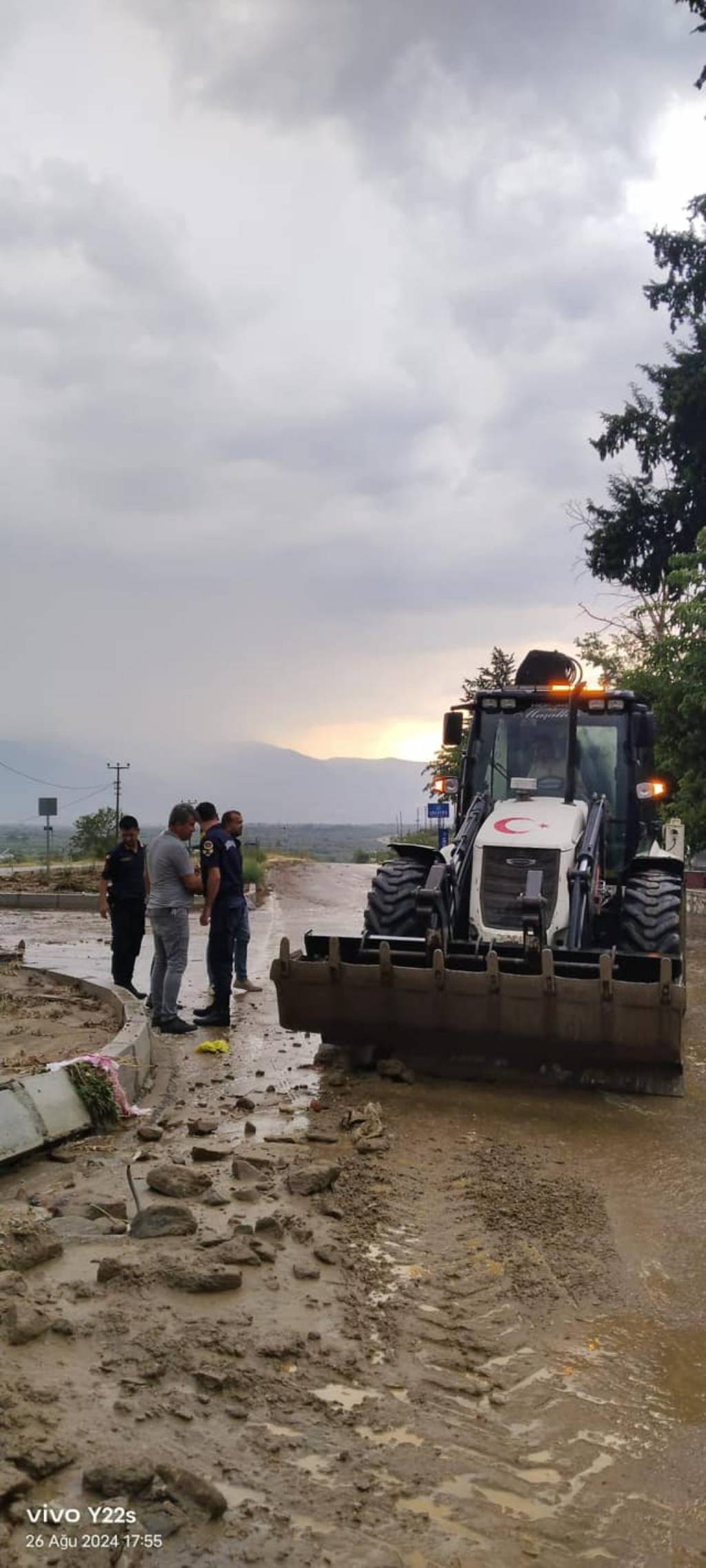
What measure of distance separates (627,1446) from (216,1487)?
3.86 ft

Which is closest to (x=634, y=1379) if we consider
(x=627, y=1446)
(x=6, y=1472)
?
(x=627, y=1446)

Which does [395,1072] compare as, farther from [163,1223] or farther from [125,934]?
[125,934]

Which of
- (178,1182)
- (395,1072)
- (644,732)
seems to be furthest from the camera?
(644,732)

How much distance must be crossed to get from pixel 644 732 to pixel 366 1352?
6028 mm

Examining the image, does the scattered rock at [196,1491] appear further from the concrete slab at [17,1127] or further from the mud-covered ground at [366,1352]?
the concrete slab at [17,1127]

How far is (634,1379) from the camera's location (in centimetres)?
367

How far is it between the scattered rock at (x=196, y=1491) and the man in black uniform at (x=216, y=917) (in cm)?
661

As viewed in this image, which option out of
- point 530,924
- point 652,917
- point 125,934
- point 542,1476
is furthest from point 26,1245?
point 125,934

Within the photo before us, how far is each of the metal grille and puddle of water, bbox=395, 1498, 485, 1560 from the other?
5.23m

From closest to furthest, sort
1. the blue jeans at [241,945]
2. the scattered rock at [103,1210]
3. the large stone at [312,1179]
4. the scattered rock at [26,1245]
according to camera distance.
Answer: the scattered rock at [26,1245], the scattered rock at [103,1210], the large stone at [312,1179], the blue jeans at [241,945]

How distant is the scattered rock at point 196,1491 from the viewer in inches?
110

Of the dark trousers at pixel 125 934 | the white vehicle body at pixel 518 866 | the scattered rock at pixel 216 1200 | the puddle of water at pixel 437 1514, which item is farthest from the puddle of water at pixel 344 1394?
the dark trousers at pixel 125 934

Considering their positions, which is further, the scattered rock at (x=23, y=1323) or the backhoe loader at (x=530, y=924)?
the backhoe loader at (x=530, y=924)

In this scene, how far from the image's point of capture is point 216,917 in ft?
31.8
